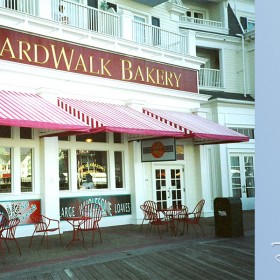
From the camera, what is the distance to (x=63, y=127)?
9453 millimetres

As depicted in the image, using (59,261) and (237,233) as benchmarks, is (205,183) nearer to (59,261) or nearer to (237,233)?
(237,233)

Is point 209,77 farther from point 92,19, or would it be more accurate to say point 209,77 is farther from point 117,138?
point 92,19

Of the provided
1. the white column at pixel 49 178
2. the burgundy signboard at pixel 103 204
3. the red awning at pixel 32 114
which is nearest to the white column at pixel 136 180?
the burgundy signboard at pixel 103 204

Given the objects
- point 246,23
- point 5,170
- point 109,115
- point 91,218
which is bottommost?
point 91,218

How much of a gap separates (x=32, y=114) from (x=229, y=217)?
5.40m

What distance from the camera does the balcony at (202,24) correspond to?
18.8 m

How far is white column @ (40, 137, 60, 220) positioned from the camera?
1127cm

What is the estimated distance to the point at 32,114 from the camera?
940cm

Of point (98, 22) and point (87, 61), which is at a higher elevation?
point (98, 22)

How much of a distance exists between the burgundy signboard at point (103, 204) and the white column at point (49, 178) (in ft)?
1.86

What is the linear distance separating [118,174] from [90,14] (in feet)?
17.7

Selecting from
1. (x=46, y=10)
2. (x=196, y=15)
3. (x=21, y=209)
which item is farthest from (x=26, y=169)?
(x=196, y=15)

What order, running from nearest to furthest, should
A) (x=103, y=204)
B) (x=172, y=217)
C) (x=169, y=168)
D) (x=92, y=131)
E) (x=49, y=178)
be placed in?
(x=92, y=131) → (x=172, y=217) → (x=49, y=178) → (x=103, y=204) → (x=169, y=168)

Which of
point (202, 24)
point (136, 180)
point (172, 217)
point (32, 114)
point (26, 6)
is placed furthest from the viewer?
point (202, 24)
